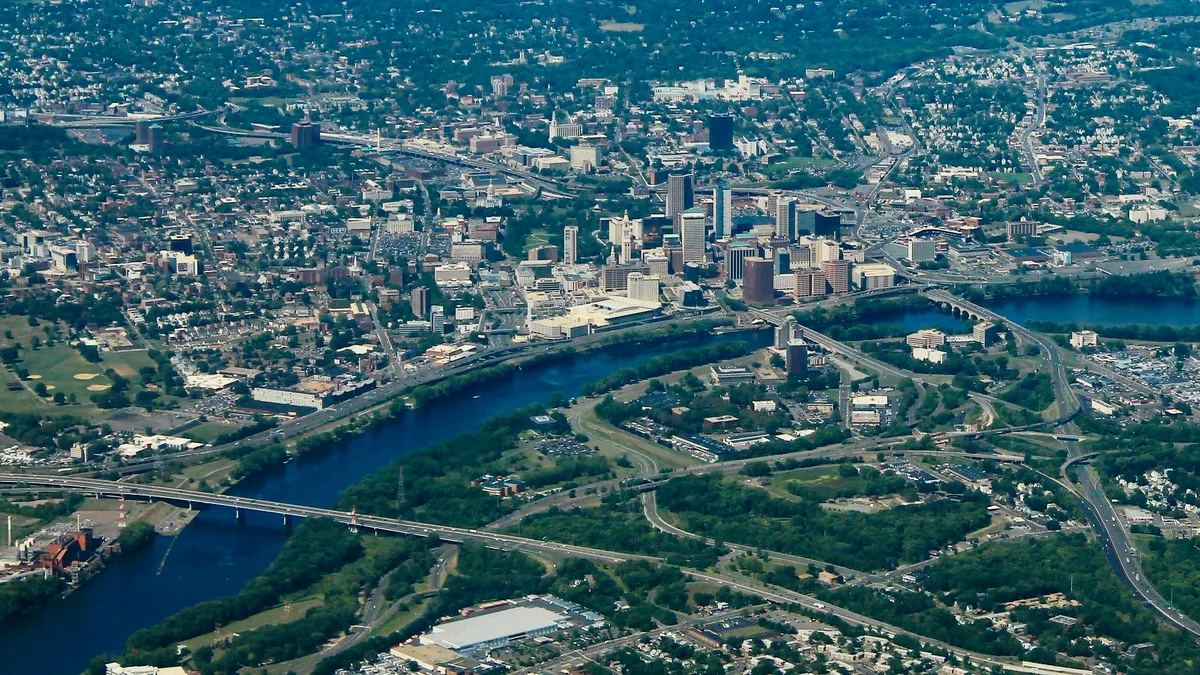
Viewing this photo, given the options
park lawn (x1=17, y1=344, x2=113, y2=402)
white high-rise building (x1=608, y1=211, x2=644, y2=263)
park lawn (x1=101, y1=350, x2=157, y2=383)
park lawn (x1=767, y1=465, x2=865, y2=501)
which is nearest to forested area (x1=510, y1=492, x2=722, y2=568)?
park lawn (x1=767, y1=465, x2=865, y2=501)

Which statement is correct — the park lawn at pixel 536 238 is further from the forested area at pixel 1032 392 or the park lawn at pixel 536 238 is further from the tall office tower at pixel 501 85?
the tall office tower at pixel 501 85

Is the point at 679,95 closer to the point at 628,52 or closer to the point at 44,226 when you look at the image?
the point at 628,52

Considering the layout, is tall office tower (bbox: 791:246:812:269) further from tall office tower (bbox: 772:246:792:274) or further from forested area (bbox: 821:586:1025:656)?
forested area (bbox: 821:586:1025:656)

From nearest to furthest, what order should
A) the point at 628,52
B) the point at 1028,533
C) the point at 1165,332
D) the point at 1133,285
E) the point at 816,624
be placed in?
the point at 816,624 → the point at 1028,533 → the point at 1165,332 → the point at 1133,285 → the point at 628,52

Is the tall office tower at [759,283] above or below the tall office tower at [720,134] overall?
below

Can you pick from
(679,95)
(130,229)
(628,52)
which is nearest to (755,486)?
(130,229)

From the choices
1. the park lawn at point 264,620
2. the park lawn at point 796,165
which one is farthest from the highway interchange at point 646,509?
the park lawn at point 796,165

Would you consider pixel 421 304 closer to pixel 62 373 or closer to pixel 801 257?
pixel 62 373
